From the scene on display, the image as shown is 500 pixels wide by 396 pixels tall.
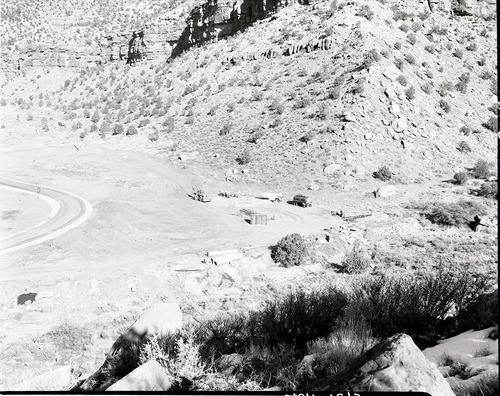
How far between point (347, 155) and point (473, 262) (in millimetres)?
14859

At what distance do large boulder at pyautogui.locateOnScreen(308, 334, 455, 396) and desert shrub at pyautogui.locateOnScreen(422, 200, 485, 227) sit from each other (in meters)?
20.7

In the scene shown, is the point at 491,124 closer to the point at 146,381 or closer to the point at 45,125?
the point at 146,381

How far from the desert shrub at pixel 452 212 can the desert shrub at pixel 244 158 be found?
1472cm

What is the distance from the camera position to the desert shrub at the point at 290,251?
62.8ft

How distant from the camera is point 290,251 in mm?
19391

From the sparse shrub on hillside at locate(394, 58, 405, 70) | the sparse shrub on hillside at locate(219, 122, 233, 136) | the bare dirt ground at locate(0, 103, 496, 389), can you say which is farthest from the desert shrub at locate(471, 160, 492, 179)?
the sparse shrub on hillside at locate(219, 122, 233, 136)

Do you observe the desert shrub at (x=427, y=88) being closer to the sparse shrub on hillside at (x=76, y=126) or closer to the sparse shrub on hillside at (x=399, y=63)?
the sparse shrub on hillside at (x=399, y=63)

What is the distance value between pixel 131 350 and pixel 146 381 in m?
2.60

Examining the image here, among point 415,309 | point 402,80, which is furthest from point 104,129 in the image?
point 415,309

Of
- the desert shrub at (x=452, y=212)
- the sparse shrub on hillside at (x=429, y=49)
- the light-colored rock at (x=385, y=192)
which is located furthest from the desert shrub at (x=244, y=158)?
the sparse shrub on hillside at (x=429, y=49)

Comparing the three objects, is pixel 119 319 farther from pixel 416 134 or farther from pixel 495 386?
pixel 416 134

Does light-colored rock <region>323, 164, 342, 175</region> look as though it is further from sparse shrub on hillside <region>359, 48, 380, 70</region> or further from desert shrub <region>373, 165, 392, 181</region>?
sparse shrub on hillside <region>359, 48, 380, 70</region>

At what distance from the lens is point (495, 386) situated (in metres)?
4.67

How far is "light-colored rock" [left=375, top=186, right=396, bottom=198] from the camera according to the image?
27.8 metres
